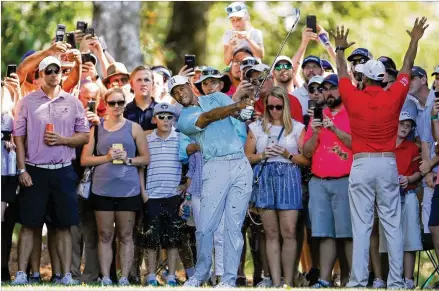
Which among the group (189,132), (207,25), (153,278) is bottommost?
(153,278)

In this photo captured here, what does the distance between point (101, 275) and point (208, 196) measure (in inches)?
94.1

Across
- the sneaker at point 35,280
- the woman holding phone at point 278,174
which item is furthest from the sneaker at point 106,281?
the woman holding phone at point 278,174

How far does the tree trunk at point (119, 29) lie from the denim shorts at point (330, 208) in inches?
321

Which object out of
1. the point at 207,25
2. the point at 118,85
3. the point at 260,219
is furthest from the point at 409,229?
the point at 207,25

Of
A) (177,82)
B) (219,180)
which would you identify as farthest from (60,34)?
(219,180)

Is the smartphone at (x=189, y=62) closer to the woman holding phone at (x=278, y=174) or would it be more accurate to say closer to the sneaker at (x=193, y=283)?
the woman holding phone at (x=278, y=174)

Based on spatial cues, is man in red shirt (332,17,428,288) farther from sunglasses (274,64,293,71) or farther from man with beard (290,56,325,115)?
man with beard (290,56,325,115)

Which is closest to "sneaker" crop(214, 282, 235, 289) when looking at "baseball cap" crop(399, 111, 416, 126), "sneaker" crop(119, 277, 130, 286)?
"sneaker" crop(119, 277, 130, 286)

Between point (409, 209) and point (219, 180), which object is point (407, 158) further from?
point (219, 180)

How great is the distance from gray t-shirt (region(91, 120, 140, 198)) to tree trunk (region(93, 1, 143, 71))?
719 centimetres

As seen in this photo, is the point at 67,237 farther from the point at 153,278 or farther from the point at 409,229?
the point at 409,229

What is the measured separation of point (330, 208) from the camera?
18719 mm

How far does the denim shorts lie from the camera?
61.0 feet

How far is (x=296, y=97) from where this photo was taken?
19.6m
